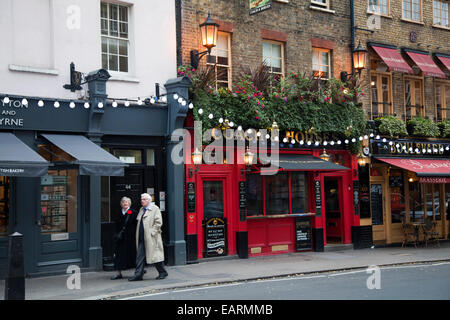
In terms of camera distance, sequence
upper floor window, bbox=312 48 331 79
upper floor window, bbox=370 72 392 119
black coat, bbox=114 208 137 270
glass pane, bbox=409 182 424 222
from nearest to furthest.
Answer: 1. black coat, bbox=114 208 137 270
2. upper floor window, bbox=312 48 331 79
3. upper floor window, bbox=370 72 392 119
4. glass pane, bbox=409 182 424 222

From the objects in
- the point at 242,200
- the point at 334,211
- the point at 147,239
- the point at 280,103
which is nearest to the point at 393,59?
the point at 280,103

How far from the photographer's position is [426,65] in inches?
743

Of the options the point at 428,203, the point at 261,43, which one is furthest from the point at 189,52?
the point at 428,203

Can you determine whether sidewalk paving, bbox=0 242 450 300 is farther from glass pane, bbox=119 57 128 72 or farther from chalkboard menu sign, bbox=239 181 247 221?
glass pane, bbox=119 57 128 72

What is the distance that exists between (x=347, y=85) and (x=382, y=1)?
4049mm

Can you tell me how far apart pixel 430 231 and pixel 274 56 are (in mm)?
8385

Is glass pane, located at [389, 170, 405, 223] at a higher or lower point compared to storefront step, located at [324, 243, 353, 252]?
higher

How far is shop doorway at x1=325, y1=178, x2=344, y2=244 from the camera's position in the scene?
17.6 m

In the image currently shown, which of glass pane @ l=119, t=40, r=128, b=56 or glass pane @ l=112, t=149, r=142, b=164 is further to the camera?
glass pane @ l=119, t=40, r=128, b=56

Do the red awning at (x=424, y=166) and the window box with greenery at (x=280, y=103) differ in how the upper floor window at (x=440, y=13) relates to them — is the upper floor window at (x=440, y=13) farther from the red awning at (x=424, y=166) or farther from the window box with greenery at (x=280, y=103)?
the window box with greenery at (x=280, y=103)

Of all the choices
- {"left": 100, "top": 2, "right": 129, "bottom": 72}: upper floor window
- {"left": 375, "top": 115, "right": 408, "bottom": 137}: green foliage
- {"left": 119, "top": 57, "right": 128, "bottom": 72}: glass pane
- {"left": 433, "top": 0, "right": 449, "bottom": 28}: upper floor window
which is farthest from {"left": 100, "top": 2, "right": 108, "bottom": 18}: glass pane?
{"left": 433, "top": 0, "right": 449, "bottom": 28}: upper floor window

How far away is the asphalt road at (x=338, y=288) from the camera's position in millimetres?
8977

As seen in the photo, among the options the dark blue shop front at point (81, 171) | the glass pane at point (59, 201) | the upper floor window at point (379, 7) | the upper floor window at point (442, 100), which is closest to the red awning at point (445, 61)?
the upper floor window at point (442, 100)

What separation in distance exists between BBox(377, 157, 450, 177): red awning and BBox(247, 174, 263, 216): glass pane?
180 inches
